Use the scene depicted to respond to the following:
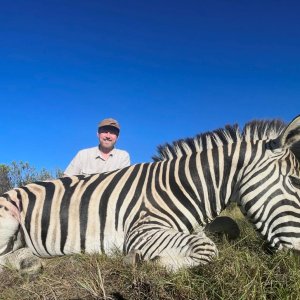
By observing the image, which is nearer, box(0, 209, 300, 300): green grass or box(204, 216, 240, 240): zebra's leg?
box(0, 209, 300, 300): green grass

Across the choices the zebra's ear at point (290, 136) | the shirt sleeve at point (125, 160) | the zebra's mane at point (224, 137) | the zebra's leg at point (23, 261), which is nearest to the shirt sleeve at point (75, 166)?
the shirt sleeve at point (125, 160)

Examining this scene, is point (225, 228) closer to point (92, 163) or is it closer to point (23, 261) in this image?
point (23, 261)

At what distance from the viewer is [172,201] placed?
3.09m

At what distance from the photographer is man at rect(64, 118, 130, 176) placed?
18.0ft

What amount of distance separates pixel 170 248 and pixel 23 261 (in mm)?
1100

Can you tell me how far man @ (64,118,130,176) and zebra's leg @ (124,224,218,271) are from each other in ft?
8.96

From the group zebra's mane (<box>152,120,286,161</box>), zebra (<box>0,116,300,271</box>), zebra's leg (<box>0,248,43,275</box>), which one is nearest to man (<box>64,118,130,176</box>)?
zebra (<box>0,116,300,271</box>)

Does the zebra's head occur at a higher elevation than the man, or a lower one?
lower

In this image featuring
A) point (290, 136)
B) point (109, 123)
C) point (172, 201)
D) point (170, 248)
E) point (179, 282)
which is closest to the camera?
point (179, 282)

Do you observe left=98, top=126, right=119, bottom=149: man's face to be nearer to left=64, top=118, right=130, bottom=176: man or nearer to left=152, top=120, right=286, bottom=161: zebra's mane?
left=64, top=118, right=130, bottom=176: man

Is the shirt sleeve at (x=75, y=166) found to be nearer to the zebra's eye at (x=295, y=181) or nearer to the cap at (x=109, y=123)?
the cap at (x=109, y=123)

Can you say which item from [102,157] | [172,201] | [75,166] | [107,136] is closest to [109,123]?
[107,136]

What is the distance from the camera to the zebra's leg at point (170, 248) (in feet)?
8.11

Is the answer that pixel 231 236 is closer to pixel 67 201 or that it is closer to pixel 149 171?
pixel 149 171
